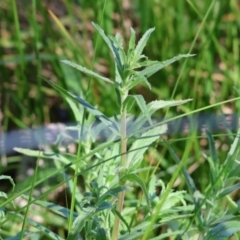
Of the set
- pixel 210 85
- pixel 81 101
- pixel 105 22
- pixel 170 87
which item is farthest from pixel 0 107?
pixel 81 101

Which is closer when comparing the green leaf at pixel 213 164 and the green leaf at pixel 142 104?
the green leaf at pixel 142 104

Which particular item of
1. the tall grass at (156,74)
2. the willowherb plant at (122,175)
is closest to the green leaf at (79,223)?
the willowherb plant at (122,175)

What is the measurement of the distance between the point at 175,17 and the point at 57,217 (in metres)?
0.70

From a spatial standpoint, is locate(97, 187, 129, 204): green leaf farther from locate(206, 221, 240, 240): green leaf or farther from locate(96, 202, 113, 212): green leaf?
locate(206, 221, 240, 240): green leaf

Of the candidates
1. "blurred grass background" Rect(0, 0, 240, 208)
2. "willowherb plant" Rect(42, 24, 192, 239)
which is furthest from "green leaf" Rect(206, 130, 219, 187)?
"blurred grass background" Rect(0, 0, 240, 208)

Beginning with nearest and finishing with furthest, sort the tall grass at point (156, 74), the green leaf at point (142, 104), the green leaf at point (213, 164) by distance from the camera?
the green leaf at point (142, 104) < the green leaf at point (213, 164) < the tall grass at point (156, 74)

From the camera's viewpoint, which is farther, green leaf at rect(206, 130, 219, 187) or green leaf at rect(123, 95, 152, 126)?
green leaf at rect(206, 130, 219, 187)

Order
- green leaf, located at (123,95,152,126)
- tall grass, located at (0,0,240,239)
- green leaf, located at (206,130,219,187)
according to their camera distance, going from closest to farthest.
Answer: green leaf, located at (123,95,152,126) < green leaf, located at (206,130,219,187) < tall grass, located at (0,0,240,239)

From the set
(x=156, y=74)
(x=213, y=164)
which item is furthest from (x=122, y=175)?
(x=156, y=74)

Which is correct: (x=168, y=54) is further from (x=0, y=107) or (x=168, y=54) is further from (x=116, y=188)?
(x=116, y=188)

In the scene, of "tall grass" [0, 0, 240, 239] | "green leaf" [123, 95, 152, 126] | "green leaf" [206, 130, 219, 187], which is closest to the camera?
"green leaf" [123, 95, 152, 126]

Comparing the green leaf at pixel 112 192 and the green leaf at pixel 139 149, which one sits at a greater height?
the green leaf at pixel 139 149

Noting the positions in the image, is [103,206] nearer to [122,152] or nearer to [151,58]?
[122,152]

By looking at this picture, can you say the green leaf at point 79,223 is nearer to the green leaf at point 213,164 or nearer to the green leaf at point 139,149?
the green leaf at point 139,149
